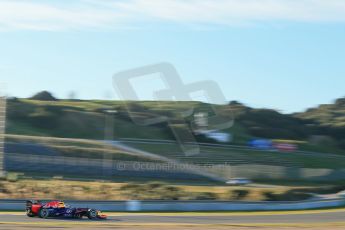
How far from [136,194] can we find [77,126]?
5042 cm

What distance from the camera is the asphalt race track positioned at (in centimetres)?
2258

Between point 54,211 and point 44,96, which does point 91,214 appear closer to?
point 54,211

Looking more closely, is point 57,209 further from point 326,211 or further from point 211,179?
point 211,179

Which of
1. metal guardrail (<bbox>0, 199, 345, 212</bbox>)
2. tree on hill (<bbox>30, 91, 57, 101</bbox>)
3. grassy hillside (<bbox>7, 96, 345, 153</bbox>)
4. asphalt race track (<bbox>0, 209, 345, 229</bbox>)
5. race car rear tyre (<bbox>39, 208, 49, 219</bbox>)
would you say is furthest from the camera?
tree on hill (<bbox>30, 91, 57, 101</bbox>)

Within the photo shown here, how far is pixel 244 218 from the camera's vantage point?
2831cm

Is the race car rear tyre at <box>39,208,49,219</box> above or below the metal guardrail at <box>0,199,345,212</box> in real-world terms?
above

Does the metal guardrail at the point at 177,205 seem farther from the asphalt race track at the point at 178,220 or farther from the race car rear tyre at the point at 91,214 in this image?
the race car rear tyre at the point at 91,214

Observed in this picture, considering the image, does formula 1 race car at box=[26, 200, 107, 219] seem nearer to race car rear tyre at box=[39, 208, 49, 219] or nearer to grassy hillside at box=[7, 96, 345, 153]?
race car rear tyre at box=[39, 208, 49, 219]

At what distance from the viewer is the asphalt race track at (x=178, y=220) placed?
22.6 metres

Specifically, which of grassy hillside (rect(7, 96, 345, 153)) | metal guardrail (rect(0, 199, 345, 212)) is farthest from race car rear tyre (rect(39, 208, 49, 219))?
grassy hillside (rect(7, 96, 345, 153))

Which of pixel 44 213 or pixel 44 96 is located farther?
pixel 44 96

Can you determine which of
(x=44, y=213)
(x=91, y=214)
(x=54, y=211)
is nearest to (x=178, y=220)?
(x=91, y=214)

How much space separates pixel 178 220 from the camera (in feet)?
86.7

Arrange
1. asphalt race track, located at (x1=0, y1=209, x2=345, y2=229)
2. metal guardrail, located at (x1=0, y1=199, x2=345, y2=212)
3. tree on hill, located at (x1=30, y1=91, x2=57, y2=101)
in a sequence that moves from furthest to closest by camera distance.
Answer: tree on hill, located at (x1=30, y1=91, x2=57, y2=101) < metal guardrail, located at (x1=0, y1=199, x2=345, y2=212) < asphalt race track, located at (x1=0, y1=209, x2=345, y2=229)
